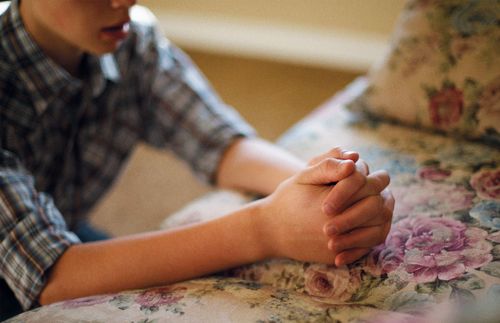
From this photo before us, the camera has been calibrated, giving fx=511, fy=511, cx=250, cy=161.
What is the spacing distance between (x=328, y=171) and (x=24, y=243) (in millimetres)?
385

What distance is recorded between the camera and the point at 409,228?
632mm

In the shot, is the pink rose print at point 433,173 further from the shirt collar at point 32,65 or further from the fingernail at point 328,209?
the shirt collar at point 32,65

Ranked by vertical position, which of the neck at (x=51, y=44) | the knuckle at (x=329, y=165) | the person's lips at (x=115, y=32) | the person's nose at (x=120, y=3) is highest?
the person's nose at (x=120, y=3)

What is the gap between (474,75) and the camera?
0.79 m

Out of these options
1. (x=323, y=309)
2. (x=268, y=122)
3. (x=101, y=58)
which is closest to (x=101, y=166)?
(x=101, y=58)

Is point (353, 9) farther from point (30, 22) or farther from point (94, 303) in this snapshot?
point (94, 303)

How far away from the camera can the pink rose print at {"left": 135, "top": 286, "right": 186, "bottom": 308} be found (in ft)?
1.92

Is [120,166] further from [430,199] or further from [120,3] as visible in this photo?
[430,199]

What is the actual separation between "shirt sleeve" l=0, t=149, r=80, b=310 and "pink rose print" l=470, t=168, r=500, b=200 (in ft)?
1.80

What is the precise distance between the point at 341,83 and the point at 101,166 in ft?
5.02

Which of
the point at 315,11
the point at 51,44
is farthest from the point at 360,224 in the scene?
the point at 315,11

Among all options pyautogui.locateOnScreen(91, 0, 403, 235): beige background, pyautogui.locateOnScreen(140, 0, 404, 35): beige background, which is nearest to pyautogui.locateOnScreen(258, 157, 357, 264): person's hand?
pyautogui.locateOnScreen(91, 0, 403, 235): beige background

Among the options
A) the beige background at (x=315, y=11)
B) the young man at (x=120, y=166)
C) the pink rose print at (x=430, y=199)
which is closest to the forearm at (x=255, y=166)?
the young man at (x=120, y=166)

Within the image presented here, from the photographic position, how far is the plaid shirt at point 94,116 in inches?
30.6
